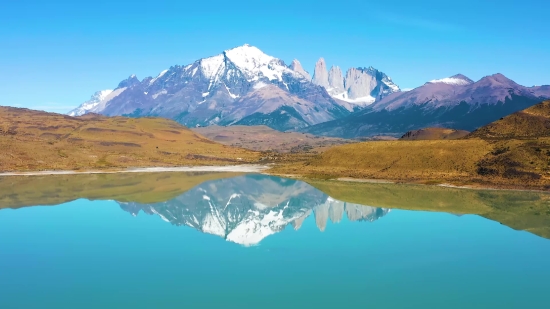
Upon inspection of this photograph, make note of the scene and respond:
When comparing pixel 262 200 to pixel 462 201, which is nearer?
pixel 462 201

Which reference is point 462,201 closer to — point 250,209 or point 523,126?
point 250,209

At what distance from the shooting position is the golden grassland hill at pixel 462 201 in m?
74.7

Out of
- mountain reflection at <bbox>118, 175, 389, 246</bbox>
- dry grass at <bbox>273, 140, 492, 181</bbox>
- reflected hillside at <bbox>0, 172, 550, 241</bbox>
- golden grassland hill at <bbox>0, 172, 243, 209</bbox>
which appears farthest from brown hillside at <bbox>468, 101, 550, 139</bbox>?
golden grassland hill at <bbox>0, 172, 243, 209</bbox>

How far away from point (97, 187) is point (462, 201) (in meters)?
94.9

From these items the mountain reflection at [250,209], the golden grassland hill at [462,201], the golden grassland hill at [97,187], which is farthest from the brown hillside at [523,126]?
the golden grassland hill at [97,187]

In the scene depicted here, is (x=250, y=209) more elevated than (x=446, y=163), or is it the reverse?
(x=446, y=163)

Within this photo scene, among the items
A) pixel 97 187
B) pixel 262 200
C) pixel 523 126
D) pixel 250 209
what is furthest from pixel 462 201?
pixel 97 187

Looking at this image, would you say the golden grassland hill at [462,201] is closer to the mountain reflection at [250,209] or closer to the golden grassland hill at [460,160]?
the mountain reflection at [250,209]

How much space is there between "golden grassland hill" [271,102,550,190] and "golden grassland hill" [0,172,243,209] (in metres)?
40.9

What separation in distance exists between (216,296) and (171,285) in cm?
542

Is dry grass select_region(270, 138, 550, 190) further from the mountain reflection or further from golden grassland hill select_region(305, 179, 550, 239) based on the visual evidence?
A: the mountain reflection

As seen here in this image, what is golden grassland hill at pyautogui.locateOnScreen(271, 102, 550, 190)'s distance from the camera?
115 meters

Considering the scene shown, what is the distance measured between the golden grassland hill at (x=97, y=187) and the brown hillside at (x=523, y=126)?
295ft

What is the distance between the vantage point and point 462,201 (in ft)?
308
